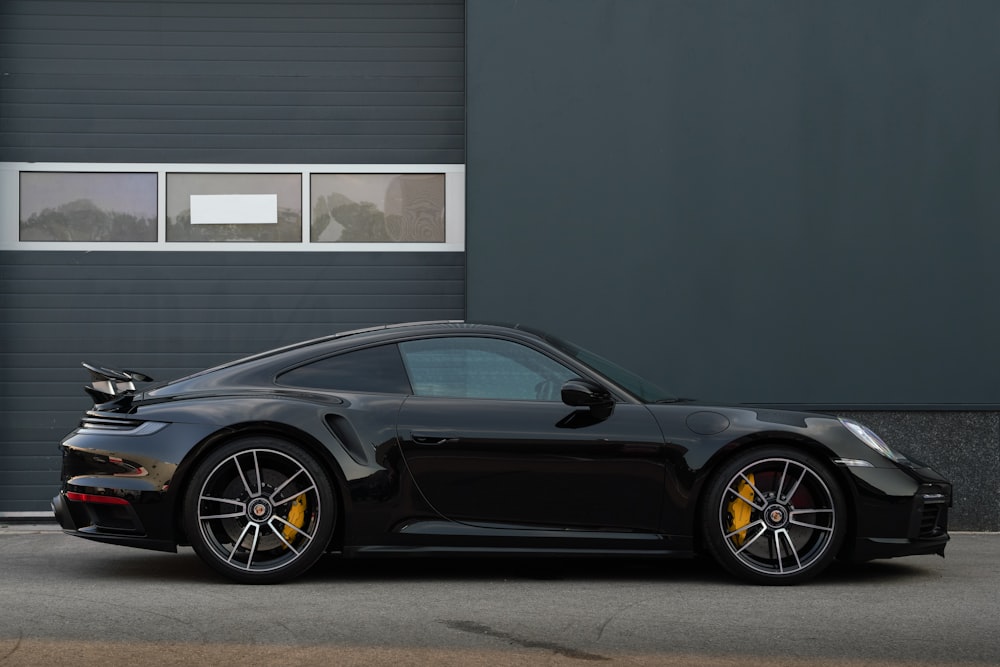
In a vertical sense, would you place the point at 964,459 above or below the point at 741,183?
below

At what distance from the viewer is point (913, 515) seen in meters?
6.15

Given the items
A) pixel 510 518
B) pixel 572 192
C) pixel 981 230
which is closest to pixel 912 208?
pixel 981 230

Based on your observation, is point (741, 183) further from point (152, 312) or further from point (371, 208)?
point (152, 312)

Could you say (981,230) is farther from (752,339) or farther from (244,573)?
(244,573)

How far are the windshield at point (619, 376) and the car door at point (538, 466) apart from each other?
25 cm

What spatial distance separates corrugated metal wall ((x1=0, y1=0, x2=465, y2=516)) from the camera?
373 inches

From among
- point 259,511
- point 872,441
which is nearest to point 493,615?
point 259,511

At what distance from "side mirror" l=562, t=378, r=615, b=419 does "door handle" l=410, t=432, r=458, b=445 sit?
59 centimetres

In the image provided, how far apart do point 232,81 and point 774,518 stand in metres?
5.66

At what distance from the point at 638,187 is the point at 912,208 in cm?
202

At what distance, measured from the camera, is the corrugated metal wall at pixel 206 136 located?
373 inches

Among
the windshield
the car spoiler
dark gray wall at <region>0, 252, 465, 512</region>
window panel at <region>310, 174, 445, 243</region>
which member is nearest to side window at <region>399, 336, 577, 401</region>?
the windshield

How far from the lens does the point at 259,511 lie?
237 inches

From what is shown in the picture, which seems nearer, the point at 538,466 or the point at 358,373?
the point at 538,466
